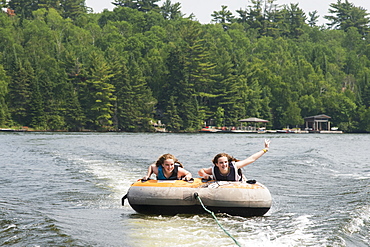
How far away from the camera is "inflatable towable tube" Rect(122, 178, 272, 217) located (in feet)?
35.5

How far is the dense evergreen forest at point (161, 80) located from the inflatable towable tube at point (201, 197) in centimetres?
6997

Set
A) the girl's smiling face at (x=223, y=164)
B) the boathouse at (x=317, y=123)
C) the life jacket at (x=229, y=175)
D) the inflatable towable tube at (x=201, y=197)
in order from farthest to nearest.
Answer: the boathouse at (x=317, y=123) < the life jacket at (x=229, y=175) < the girl's smiling face at (x=223, y=164) < the inflatable towable tube at (x=201, y=197)

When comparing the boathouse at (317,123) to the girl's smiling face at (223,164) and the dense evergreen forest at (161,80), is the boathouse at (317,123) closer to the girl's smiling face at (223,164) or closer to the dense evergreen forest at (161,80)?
the dense evergreen forest at (161,80)

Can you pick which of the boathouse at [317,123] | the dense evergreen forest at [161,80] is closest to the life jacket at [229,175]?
the dense evergreen forest at [161,80]

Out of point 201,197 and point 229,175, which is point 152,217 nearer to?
point 201,197

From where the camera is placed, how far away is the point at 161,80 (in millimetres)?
91875

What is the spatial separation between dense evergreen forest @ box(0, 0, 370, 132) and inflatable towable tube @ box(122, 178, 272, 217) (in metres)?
70.0

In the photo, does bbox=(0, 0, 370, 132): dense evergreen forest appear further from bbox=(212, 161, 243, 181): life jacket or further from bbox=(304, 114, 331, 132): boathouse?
bbox=(212, 161, 243, 181): life jacket

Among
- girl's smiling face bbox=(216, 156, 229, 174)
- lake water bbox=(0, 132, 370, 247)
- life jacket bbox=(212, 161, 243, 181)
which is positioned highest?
girl's smiling face bbox=(216, 156, 229, 174)

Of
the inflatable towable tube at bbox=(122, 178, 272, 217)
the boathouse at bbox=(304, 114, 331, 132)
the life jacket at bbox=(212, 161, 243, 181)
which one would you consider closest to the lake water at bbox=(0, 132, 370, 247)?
the inflatable towable tube at bbox=(122, 178, 272, 217)

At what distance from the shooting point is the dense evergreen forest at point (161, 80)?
270 ft

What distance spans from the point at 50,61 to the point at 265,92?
36134 mm

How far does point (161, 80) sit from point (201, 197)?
3209 inches

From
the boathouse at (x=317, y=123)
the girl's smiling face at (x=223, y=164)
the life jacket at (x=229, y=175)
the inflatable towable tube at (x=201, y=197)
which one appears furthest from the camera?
the boathouse at (x=317, y=123)
